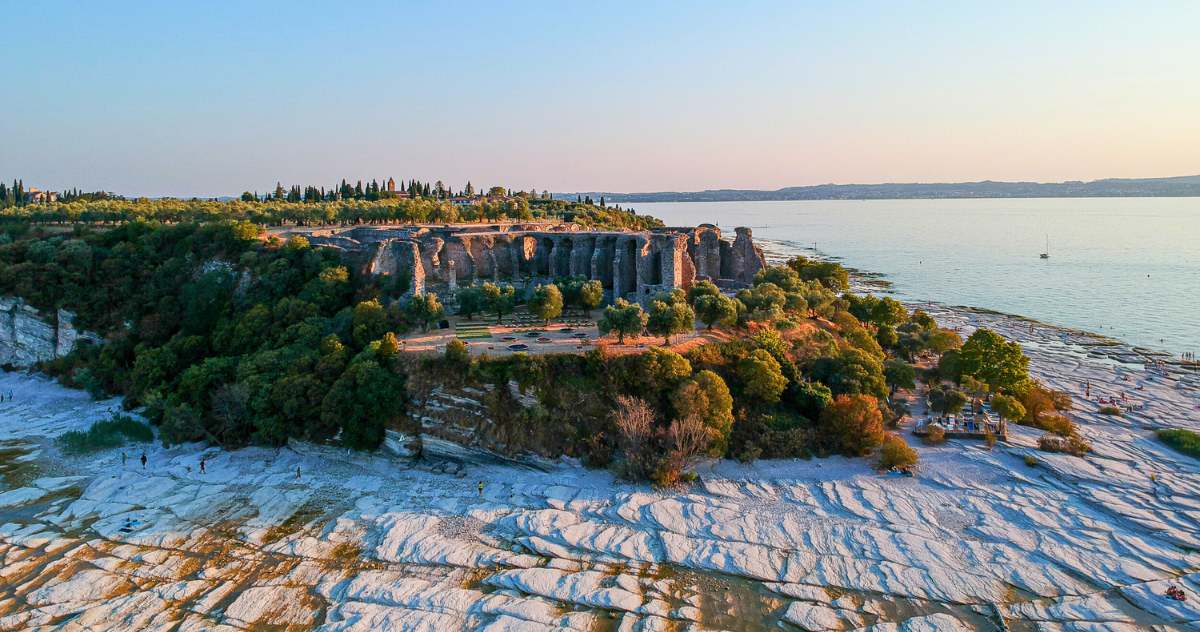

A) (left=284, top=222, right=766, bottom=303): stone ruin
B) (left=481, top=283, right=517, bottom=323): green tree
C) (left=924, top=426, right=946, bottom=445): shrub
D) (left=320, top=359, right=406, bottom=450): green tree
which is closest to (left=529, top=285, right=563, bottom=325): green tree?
(left=481, top=283, right=517, bottom=323): green tree

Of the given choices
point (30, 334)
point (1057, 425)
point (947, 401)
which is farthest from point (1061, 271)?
point (30, 334)

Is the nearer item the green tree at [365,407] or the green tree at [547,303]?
the green tree at [365,407]

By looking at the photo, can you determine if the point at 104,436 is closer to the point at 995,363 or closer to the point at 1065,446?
the point at 995,363

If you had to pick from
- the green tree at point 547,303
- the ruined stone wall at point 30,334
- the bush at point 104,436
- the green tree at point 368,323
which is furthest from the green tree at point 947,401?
the ruined stone wall at point 30,334

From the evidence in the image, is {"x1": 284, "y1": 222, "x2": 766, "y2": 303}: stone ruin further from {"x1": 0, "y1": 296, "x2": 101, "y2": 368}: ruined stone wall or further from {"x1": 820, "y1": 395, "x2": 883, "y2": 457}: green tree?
{"x1": 0, "y1": 296, "x2": 101, "y2": 368}: ruined stone wall

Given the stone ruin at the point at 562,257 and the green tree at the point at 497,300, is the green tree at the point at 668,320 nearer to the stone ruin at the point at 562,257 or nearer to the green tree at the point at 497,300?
the stone ruin at the point at 562,257

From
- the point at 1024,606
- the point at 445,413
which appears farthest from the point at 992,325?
the point at 445,413
